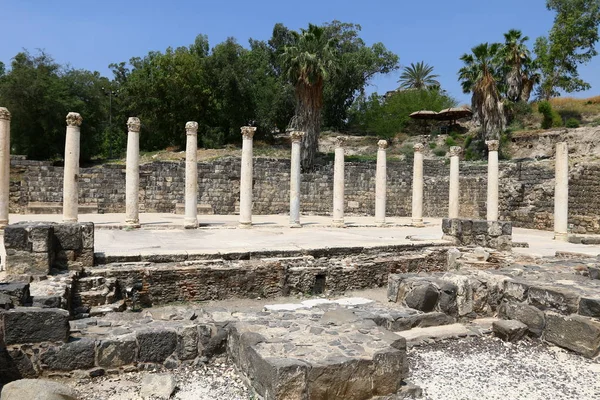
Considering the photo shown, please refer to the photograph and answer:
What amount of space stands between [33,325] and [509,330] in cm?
586

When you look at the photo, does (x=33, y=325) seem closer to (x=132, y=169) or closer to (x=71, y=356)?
(x=71, y=356)

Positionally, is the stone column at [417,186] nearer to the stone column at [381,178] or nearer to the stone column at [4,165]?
the stone column at [381,178]

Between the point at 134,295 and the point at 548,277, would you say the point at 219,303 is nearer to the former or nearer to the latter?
the point at 134,295

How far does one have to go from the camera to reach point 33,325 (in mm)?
4715

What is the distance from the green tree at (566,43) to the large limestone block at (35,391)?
165 ft

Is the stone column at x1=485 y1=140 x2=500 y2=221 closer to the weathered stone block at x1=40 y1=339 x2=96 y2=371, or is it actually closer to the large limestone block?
the weathered stone block at x1=40 y1=339 x2=96 y2=371

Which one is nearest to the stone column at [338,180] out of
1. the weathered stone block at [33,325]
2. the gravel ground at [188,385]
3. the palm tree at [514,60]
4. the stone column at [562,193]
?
the stone column at [562,193]

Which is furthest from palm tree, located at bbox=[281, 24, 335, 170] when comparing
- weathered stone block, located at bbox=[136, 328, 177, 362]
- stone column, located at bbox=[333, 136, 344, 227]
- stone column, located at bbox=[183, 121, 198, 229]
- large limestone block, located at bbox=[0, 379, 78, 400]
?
large limestone block, located at bbox=[0, 379, 78, 400]

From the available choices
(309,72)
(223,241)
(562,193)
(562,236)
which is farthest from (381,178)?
(309,72)

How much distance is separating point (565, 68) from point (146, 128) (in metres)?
41.0

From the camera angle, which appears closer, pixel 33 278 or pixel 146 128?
pixel 33 278

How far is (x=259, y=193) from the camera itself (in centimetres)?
2681

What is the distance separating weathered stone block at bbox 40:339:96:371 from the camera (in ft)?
15.6

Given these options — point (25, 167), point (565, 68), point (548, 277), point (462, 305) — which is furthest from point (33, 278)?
point (565, 68)
